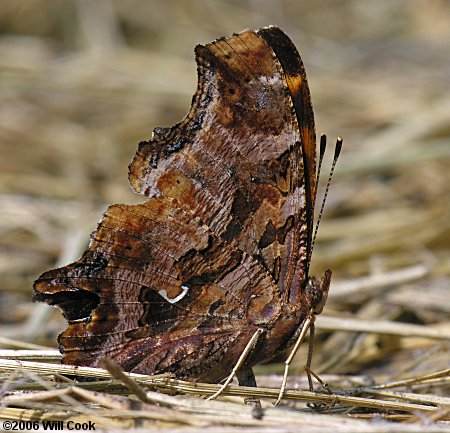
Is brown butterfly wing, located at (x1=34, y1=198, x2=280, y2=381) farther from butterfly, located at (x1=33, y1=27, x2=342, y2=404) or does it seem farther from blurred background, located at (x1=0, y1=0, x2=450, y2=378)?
blurred background, located at (x1=0, y1=0, x2=450, y2=378)

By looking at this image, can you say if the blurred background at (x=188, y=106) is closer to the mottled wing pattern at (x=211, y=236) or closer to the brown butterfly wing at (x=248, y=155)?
the mottled wing pattern at (x=211, y=236)

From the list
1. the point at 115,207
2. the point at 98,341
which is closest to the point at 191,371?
the point at 98,341

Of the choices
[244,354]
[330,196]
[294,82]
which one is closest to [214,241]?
[244,354]

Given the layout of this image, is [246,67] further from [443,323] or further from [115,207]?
[443,323]

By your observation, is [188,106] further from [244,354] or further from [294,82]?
[244,354]

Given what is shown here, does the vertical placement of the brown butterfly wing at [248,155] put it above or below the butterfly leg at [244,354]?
above

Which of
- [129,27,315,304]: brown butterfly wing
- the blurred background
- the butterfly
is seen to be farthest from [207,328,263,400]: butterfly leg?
the blurred background

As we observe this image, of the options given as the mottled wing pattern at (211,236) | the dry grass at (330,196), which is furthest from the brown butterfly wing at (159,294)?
the dry grass at (330,196)

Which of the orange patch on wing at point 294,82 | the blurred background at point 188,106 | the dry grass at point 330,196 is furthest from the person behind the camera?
the blurred background at point 188,106
